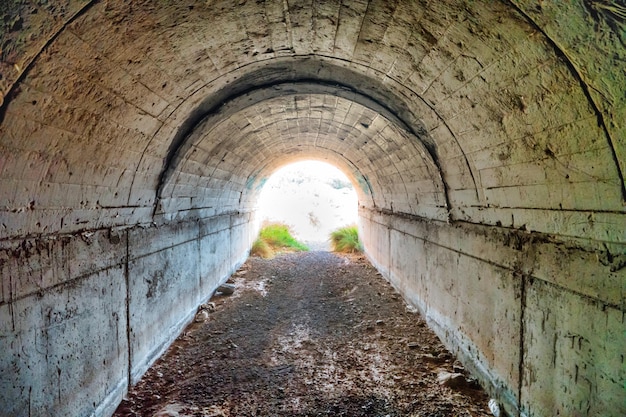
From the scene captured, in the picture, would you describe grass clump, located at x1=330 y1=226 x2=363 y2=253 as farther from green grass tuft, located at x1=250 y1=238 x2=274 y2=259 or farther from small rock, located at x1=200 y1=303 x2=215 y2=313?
small rock, located at x1=200 y1=303 x2=215 y2=313

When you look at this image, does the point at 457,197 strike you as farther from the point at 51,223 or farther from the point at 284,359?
the point at 51,223

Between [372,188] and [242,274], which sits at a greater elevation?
[372,188]

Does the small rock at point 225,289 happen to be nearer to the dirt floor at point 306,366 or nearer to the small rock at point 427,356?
the dirt floor at point 306,366

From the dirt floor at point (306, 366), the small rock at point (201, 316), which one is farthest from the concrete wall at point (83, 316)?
the small rock at point (201, 316)

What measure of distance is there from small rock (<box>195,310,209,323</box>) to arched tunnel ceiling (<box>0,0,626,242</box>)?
2398 mm

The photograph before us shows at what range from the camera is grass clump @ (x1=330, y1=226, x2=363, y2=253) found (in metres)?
14.4

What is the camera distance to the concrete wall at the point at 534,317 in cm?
230

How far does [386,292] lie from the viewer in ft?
26.5

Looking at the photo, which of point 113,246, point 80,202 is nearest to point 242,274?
point 113,246

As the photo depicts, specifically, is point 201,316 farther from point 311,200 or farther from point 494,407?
point 311,200

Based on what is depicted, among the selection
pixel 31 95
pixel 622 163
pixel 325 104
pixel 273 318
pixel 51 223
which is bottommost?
pixel 273 318

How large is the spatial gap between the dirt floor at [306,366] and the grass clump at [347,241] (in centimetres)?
666

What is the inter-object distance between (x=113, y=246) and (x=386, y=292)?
19.2 ft

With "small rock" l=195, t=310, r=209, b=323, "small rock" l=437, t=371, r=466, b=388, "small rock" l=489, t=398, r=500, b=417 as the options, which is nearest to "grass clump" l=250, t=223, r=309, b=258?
"small rock" l=195, t=310, r=209, b=323
